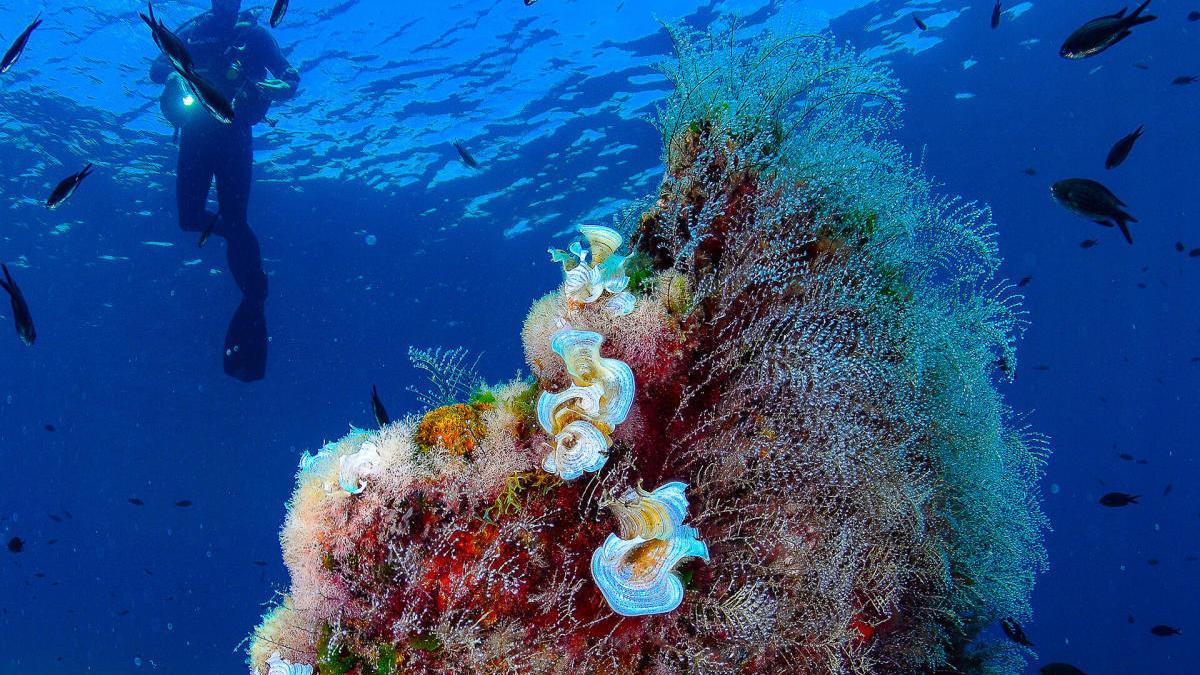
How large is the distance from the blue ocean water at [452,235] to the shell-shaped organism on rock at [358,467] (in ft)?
14.2

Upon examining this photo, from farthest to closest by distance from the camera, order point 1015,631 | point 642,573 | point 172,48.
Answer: point 1015,631
point 172,48
point 642,573

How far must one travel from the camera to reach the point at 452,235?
32.3 m

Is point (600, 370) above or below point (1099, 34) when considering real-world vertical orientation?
above

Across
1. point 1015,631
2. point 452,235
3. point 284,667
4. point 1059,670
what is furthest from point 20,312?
point 452,235

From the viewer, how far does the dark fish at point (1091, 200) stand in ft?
15.9

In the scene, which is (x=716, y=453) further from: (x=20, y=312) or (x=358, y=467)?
(x=20, y=312)

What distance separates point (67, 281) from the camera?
99.0ft

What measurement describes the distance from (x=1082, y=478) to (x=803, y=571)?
78568 millimetres

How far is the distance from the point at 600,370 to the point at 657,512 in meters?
0.64

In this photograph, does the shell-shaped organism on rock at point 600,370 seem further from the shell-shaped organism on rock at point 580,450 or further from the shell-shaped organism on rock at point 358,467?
the shell-shaped organism on rock at point 358,467

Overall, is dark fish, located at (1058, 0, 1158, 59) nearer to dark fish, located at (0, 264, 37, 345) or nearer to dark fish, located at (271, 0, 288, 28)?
dark fish, located at (271, 0, 288, 28)

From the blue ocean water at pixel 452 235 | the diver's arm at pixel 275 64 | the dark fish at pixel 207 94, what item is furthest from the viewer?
the blue ocean water at pixel 452 235

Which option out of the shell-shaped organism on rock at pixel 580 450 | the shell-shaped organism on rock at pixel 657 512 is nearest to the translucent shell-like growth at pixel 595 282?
the shell-shaped organism on rock at pixel 580 450

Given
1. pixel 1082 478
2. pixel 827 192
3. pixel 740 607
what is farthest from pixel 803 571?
pixel 1082 478
